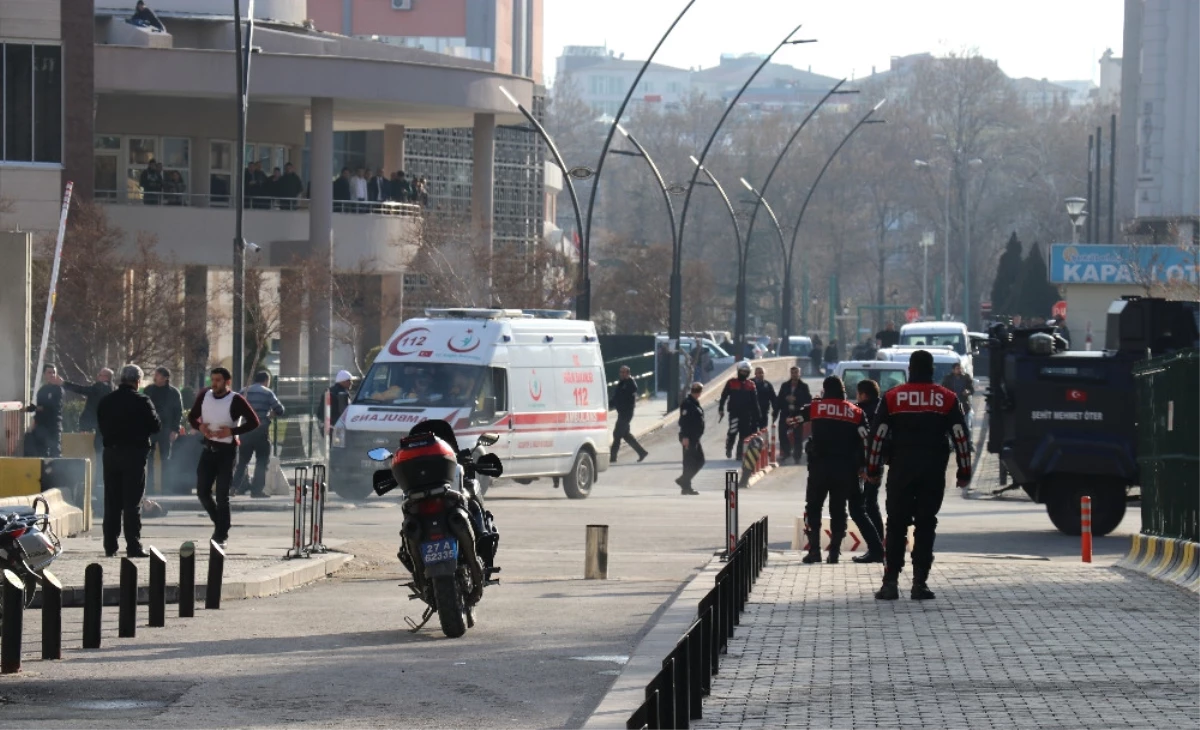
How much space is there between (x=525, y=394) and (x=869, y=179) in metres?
91.3

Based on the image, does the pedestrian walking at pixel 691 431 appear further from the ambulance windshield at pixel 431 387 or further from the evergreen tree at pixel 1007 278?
the evergreen tree at pixel 1007 278

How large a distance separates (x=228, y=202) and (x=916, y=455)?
139 feet

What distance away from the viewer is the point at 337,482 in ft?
86.3

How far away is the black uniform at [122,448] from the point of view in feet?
55.2

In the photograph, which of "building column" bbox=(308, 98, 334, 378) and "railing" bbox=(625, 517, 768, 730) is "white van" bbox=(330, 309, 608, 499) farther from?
"building column" bbox=(308, 98, 334, 378)

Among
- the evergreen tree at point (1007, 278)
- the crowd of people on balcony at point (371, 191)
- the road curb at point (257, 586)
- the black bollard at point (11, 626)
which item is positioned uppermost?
the crowd of people on balcony at point (371, 191)

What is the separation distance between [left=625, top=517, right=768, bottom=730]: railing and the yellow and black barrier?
3217mm

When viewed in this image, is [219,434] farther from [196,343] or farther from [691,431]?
[196,343]

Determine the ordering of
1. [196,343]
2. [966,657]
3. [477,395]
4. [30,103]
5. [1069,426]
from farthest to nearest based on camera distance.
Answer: [30,103], [196,343], [477,395], [1069,426], [966,657]

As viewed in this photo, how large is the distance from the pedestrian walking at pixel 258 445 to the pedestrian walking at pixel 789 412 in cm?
1032

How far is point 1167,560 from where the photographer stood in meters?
15.7

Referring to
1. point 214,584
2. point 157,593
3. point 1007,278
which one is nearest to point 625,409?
point 214,584

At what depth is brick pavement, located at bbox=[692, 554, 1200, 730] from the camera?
866 cm

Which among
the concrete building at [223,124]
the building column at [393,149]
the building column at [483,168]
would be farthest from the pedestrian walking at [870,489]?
the building column at [393,149]
